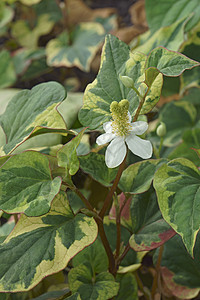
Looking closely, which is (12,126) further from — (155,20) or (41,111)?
(155,20)

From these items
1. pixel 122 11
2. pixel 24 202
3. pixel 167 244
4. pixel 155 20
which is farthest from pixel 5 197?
pixel 122 11

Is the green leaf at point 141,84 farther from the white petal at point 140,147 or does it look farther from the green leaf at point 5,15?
the green leaf at point 5,15

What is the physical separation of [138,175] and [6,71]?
80 cm

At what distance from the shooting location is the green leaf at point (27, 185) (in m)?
0.48

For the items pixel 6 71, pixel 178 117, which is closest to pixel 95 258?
pixel 178 117

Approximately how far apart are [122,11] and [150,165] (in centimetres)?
117

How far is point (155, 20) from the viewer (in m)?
0.99

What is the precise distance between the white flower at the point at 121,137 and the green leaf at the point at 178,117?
1.73 ft

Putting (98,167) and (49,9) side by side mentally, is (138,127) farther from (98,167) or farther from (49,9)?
(49,9)

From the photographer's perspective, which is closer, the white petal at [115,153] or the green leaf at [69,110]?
the white petal at [115,153]

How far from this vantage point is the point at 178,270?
26.5 inches

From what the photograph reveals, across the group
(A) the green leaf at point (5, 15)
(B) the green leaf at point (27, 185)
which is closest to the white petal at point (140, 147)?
(B) the green leaf at point (27, 185)

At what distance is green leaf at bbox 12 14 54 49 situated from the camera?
143 centimetres

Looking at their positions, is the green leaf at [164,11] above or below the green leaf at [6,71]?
above
